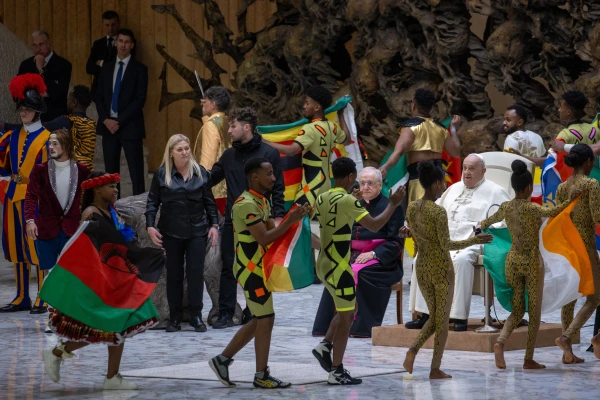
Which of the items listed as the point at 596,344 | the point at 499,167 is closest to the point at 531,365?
the point at 596,344

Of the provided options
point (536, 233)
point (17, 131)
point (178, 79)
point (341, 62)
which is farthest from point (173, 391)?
point (178, 79)

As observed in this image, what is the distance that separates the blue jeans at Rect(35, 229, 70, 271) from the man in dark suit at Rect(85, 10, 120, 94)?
16.9 feet

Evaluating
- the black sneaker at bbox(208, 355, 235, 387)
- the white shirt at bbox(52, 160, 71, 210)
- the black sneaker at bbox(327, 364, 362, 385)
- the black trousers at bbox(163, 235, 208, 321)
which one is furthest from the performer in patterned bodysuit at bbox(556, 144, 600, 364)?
the white shirt at bbox(52, 160, 71, 210)

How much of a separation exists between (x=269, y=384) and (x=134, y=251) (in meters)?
0.99

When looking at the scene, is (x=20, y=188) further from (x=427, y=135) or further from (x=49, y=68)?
(x=49, y=68)

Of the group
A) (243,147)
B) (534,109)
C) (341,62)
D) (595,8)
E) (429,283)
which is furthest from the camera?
(341,62)

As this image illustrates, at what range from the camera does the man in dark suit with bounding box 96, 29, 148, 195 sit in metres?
12.4

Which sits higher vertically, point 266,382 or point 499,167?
point 499,167

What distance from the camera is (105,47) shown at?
13.7 metres

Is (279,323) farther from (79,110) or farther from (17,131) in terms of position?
(79,110)

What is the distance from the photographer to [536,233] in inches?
259

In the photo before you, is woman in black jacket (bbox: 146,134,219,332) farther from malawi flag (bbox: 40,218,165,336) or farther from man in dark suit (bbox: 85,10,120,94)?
man in dark suit (bbox: 85,10,120,94)

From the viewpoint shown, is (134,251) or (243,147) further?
(243,147)

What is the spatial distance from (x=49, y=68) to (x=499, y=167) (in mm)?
5944
